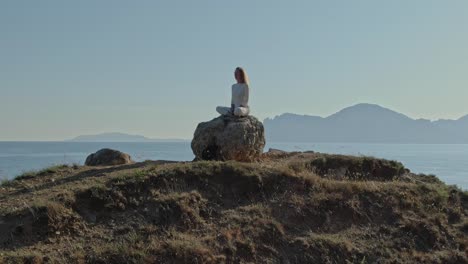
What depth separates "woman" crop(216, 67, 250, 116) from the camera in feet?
46.0

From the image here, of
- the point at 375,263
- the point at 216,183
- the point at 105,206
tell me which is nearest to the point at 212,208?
the point at 216,183

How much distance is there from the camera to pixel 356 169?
1379cm

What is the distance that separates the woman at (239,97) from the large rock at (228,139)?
254 millimetres

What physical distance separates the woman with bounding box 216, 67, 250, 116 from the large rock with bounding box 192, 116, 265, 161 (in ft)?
0.83

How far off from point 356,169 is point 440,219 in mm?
2740

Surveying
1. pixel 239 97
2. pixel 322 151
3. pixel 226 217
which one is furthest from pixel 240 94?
pixel 322 151

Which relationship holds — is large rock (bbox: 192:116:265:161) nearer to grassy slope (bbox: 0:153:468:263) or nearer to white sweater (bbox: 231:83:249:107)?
white sweater (bbox: 231:83:249:107)

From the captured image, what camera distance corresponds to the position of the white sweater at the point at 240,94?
1406 centimetres

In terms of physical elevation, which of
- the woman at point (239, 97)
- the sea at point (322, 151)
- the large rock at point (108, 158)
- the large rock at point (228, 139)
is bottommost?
the sea at point (322, 151)

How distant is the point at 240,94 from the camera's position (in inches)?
554

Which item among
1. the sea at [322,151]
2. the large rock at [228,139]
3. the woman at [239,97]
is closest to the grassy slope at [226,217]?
the large rock at [228,139]

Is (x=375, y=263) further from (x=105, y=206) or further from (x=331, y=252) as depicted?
(x=105, y=206)

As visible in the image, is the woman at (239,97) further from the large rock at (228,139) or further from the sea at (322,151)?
the sea at (322,151)

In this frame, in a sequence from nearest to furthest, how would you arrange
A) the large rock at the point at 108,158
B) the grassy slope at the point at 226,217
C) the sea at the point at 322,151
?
the grassy slope at the point at 226,217 < the large rock at the point at 108,158 < the sea at the point at 322,151
